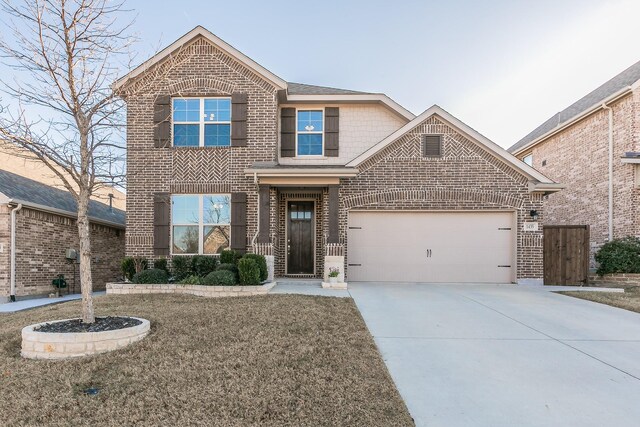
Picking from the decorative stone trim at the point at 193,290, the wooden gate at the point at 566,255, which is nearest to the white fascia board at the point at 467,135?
the wooden gate at the point at 566,255

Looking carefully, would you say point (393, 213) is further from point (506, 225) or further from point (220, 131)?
point (220, 131)

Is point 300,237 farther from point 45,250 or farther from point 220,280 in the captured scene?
point 45,250

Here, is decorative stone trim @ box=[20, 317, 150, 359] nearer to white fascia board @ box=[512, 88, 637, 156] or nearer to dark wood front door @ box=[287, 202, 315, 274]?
dark wood front door @ box=[287, 202, 315, 274]

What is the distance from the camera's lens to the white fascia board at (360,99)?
1165 centimetres

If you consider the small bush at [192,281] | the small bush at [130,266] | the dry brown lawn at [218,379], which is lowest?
the dry brown lawn at [218,379]

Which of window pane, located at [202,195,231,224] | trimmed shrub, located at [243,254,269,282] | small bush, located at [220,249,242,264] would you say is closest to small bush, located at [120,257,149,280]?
window pane, located at [202,195,231,224]

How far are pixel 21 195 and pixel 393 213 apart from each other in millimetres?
10933

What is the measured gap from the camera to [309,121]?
12.0 m

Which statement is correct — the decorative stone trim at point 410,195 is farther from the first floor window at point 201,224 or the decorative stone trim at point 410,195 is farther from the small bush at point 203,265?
the small bush at point 203,265

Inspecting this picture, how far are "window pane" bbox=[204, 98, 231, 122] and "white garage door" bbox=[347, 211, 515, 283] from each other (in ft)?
16.2

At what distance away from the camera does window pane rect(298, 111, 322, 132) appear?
12008mm

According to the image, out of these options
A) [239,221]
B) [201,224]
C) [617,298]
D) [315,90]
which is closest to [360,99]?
[315,90]

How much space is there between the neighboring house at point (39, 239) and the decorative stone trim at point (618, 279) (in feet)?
54.9

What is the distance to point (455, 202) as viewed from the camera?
10.9 meters
